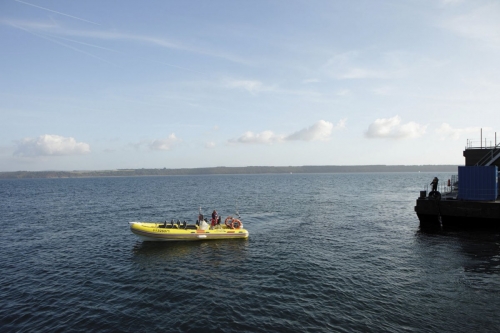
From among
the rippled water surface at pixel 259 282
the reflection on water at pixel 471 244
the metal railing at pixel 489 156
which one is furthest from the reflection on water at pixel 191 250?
the metal railing at pixel 489 156

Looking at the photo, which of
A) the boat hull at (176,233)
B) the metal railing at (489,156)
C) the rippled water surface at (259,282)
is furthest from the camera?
the metal railing at (489,156)

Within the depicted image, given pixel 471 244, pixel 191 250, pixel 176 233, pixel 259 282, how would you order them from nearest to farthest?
pixel 259 282, pixel 471 244, pixel 191 250, pixel 176 233

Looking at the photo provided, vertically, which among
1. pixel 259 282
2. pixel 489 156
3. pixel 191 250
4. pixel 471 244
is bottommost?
pixel 191 250

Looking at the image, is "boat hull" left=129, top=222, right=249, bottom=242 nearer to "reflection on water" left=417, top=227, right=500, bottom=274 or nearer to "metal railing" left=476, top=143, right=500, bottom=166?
"reflection on water" left=417, top=227, right=500, bottom=274

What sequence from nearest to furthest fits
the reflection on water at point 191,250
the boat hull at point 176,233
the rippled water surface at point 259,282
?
the rippled water surface at point 259,282 → the reflection on water at point 191,250 → the boat hull at point 176,233

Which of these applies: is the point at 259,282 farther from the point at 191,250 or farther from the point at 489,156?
the point at 489,156

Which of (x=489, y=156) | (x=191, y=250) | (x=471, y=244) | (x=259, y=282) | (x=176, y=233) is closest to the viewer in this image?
(x=259, y=282)

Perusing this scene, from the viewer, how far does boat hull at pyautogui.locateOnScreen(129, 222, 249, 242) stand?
27.1 metres

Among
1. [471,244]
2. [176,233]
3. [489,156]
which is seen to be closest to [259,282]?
[176,233]

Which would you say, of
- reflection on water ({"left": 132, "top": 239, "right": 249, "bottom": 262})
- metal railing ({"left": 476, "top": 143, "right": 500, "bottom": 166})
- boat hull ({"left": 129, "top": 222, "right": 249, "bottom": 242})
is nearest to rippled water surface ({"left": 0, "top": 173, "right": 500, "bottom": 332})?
reflection on water ({"left": 132, "top": 239, "right": 249, "bottom": 262})

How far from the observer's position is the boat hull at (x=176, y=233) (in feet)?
89.0

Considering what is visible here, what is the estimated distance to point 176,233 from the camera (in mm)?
27438

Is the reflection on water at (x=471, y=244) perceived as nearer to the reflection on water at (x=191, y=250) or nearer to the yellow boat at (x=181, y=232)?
the reflection on water at (x=191, y=250)

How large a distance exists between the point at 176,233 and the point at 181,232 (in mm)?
444
